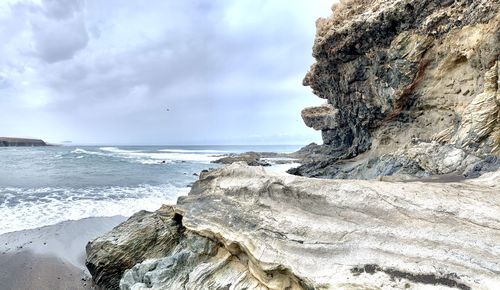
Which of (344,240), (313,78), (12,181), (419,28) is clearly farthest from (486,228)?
(12,181)

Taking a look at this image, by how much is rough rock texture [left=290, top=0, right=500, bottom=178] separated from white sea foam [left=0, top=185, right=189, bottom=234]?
1041cm

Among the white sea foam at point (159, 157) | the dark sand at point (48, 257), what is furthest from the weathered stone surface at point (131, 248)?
the white sea foam at point (159, 157)

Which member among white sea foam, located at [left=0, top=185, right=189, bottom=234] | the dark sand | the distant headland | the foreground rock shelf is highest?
the distant headland

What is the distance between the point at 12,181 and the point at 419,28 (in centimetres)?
2514

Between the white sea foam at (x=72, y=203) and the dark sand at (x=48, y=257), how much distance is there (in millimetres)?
1068

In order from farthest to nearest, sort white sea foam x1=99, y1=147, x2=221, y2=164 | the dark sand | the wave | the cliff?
white sea foam x1=99, y1=147, x2=221, y2=164, the wave, the dark sand, the cliff

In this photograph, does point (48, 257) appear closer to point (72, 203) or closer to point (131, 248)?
point (131, 248)

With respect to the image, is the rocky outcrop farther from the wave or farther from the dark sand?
the dark sand

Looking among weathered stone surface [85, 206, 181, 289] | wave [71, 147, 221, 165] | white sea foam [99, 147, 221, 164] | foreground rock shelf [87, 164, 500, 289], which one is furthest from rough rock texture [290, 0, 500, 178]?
white sea foam [99, 147, 221, 164]

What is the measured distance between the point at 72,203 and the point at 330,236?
1381cm

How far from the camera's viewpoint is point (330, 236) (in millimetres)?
4277

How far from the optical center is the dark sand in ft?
23.0

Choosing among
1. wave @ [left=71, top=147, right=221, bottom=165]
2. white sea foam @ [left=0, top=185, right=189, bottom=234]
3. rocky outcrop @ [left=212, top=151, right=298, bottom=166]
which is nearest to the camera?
white sea foam @ [left=0, top=185, right=189, bottom=234]

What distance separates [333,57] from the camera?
730 inches
